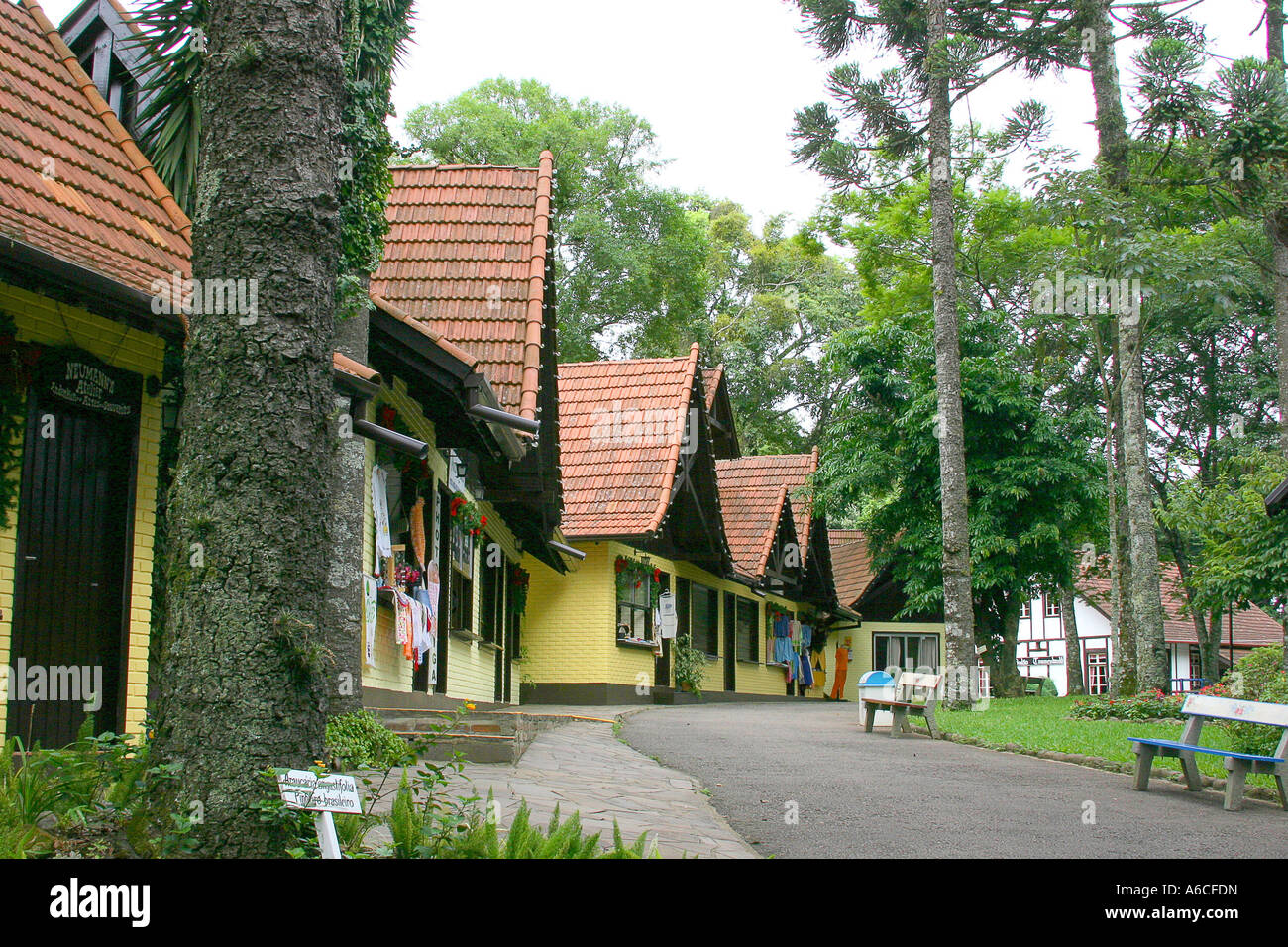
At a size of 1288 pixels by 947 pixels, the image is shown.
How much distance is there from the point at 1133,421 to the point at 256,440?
14440 mm

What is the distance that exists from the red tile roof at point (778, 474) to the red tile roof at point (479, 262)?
16.8m

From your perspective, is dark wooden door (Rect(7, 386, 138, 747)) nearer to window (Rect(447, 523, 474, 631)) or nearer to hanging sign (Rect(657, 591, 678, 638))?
window (Rect(447, 523, 474, 631))

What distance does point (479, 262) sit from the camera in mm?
13859

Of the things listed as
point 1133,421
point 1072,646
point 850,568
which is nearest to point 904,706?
point 1133,421

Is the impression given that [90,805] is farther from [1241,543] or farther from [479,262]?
[1241,543]

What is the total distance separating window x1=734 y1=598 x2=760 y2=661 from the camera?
3041cm

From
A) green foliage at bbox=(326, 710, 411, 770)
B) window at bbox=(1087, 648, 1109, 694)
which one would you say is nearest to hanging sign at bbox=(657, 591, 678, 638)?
green foliage at bbox=(326, 710, 411, 770)

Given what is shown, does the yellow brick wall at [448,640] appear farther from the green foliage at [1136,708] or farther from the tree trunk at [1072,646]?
the tree trunk at [1072,646]

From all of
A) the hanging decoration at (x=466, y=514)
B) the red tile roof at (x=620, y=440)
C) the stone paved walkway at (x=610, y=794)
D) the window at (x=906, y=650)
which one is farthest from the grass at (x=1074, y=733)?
the window at (x=906, y=650)

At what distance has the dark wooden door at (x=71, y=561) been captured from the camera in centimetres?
733

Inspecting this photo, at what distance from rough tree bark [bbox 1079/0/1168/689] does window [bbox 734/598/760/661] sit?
536 inches

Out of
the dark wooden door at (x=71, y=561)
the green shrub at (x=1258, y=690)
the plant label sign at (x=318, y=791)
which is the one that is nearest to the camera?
the plant label sign at (x=318, y=791)

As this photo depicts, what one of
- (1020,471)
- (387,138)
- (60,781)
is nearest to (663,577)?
(1020,471)

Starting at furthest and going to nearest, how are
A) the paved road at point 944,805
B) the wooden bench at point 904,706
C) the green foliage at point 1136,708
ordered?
the green foliage at point 1136,708 < the wooden bench at point 904,706 < the paved road at point 944,805
